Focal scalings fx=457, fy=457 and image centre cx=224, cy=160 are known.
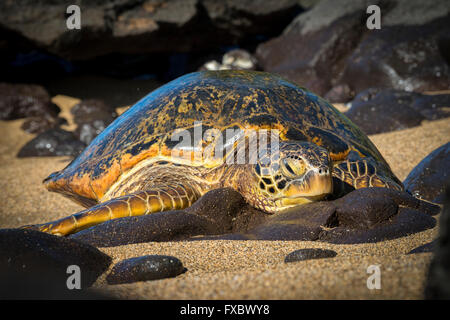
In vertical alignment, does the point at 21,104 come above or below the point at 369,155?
above

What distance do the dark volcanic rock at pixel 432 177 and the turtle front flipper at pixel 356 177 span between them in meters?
0.69

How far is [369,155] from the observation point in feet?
12.5

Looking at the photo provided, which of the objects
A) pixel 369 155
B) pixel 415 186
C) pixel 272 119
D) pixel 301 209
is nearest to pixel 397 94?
pixel 415 186

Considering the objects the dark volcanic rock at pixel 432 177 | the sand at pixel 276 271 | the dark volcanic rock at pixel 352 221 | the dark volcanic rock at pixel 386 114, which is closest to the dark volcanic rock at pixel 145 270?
the sand at pixel 276 271

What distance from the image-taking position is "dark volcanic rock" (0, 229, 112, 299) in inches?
72.8

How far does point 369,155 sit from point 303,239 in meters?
1.30

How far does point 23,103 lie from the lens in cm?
1096

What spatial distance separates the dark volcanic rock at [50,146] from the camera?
29.9ft

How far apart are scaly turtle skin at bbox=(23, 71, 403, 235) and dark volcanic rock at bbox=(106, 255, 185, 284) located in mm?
1102

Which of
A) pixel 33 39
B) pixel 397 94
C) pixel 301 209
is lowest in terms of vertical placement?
pixel 301 209

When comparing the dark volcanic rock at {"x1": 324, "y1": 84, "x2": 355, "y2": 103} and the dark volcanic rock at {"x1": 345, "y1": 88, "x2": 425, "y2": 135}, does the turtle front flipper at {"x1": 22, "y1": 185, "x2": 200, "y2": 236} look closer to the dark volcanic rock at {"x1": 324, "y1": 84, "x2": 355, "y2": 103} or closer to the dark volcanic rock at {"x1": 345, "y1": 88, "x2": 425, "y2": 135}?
the dark volcanic rock at {"x1": 345, "y1": 88, "x2": 425, "y2": 135}

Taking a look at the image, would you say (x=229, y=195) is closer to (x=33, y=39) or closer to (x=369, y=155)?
(x=369, y=155)

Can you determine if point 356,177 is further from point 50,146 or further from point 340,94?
point 50,146

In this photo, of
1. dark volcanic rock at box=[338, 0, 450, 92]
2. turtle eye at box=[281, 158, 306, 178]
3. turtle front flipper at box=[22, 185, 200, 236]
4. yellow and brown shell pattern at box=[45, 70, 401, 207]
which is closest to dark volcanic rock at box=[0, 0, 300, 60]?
dark volcanic rock at box=[338, 0, 450, 92]
